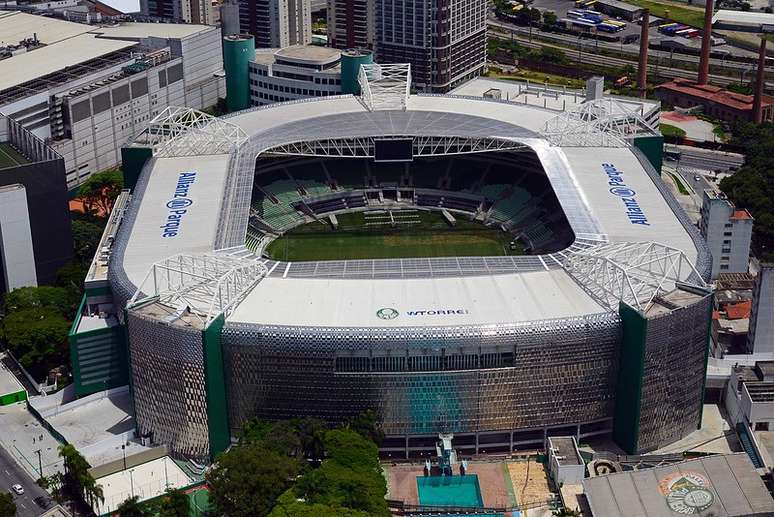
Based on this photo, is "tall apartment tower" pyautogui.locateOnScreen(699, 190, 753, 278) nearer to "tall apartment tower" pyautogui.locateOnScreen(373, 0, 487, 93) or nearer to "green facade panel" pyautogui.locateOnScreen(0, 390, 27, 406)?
"tall apartment tower" pyautogui.locateOnScreen(373, 0, 487, 93)

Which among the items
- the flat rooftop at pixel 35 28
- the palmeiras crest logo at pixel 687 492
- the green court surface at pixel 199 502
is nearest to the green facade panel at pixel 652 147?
the palmeiras crest logo at pixel 687 492

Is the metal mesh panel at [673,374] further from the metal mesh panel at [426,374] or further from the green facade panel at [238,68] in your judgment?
the green facade panel at [238,68]

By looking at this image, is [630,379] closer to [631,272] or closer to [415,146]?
[631,272]

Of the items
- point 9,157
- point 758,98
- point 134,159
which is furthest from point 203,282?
point 758,98

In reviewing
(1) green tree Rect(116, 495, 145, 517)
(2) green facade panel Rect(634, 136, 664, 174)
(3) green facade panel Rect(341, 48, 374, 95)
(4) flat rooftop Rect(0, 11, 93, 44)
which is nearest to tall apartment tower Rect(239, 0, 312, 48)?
(4) flat rooftop Rect(0, 11, 93, 44)

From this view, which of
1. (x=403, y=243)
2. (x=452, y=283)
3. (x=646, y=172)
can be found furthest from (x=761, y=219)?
(x=452, y=283)
